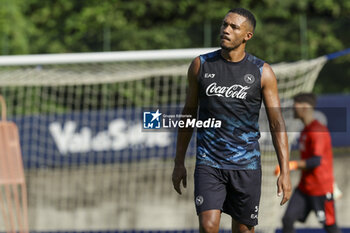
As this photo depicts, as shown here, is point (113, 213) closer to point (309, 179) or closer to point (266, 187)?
point (266, 187)

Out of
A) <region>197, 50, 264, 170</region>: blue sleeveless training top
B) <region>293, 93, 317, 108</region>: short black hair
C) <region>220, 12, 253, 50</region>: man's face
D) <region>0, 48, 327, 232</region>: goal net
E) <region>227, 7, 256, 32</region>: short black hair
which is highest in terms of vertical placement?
<region>227, 7, 256, 32</region>: short black hair

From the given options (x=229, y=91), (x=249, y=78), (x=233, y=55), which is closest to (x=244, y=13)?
(x=233, y=55)

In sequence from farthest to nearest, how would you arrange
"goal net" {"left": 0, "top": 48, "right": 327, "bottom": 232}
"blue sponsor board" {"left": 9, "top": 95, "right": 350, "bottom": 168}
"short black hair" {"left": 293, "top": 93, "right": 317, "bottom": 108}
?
"blue sponsor board" {"left": 9, "top": 95, "right": 350, "bottom": 168} < "goal net" {"left": 0, "top": 48, "right": 327, "bottom": 232} < "short black hair" {"left": 293, "top": 93, "right": 317, "bottom": 108}

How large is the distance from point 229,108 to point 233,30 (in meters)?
0.58

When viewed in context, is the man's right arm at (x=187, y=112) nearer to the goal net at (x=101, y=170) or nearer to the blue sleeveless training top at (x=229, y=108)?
the blue sleeveless training top at (x=229, y=108)

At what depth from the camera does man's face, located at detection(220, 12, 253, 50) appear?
4.92m

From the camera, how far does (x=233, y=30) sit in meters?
4.93

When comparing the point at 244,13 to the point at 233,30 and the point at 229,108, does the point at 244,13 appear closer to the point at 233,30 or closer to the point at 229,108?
→ the point at 233,30

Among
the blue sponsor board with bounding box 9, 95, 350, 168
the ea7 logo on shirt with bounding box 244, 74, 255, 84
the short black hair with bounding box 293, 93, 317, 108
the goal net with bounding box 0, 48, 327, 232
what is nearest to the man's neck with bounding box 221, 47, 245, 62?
the ea7 logo on shirt with bounding box 244, 74, 255, 84

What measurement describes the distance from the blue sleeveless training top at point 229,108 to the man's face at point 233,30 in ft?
0.53

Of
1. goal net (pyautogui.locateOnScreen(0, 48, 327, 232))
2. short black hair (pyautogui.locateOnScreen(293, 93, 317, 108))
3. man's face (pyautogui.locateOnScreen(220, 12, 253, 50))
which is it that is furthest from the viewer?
goal net (pyautogui.locateOnScreen(0, 48, 327, 232))

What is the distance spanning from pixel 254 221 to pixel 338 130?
6085 mm

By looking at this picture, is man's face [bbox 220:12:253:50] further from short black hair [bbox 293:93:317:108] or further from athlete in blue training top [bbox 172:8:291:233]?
short black hair [bbox 293:93:317:108]

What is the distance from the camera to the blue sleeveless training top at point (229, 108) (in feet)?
16.3
